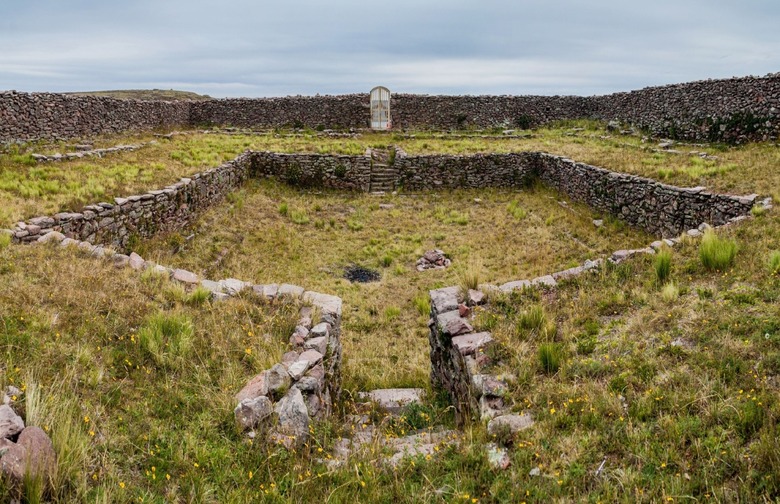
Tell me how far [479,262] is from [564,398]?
8825mm

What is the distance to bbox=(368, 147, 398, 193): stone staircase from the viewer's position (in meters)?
23.5

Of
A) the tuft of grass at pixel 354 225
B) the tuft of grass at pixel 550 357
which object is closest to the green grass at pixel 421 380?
the tuft of grass at pixel 550 357

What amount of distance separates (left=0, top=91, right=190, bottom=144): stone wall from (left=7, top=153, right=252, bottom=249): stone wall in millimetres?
8823

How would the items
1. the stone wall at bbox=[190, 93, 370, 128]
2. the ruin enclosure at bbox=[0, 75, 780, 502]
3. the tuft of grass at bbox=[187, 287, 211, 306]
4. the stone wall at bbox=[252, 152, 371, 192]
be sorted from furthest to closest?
the stone wall at bbox=[190, 93, 370, 128] < the stone wall at bbox=[252, 152, 371, 192] < the tuft of grass at bbox=[187, 287, 211, 306] < the ruin enclosure at bbox=[0, 75, 780, 502]

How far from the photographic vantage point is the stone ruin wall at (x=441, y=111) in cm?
1978

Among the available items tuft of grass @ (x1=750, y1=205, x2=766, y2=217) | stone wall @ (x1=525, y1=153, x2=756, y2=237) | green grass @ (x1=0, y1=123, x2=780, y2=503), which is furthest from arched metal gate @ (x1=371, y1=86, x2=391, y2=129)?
tuft of grass @ (x1=750, y1=205, x2=766, y2=217)

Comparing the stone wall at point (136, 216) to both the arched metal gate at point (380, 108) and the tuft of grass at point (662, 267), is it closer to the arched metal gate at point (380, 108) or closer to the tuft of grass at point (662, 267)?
the tuft of grass at point (662, 267)

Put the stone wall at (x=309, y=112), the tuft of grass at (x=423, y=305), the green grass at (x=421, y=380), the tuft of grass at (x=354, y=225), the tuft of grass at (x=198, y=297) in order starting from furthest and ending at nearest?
the stone wall at (x=309, y=112) < the tuft of grass at (x=354, y=225) < the tuft of grass at (x=423, y=305) < the tuft of grass at (x=198, y=297) < the green grass at (x=421, y=380)

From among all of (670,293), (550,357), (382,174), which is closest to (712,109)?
(382,174)

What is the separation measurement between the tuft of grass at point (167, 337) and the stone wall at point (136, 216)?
490cm

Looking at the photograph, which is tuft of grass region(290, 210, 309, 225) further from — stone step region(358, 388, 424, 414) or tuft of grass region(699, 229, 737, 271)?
tuft of grass region(699, 229, 737, 271)

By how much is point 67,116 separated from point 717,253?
1014 inches

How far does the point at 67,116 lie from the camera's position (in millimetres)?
22312

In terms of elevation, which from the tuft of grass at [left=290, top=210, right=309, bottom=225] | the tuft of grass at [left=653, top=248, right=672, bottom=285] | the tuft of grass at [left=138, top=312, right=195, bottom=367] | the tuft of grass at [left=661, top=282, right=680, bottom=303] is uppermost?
the tuft of grass at [left=653, top=248, right=672, bottom=285]
